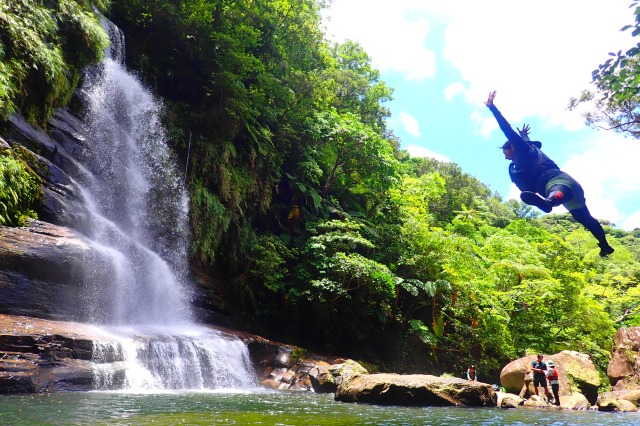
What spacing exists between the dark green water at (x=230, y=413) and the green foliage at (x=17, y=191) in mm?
4295

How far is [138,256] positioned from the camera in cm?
1344

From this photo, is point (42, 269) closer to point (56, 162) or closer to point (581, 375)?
point (56, 162)

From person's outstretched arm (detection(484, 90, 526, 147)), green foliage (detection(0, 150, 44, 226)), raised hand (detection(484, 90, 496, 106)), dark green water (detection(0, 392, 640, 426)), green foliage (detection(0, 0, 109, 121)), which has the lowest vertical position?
dark green water (detection(0, 392, 640, 426))

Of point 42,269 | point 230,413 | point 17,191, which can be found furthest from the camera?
point 17,191

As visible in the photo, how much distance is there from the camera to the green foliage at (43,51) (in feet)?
36.4

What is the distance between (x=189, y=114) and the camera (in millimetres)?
17656

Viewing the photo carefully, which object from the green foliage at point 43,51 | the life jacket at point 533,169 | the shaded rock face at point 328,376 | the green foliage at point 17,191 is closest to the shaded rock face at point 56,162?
the green foliage at point 17,191

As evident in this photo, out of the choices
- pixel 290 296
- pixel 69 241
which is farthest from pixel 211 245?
pixel 69 241

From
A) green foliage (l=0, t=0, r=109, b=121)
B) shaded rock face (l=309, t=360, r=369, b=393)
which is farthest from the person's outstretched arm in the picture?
green foliage (l=0, t=0, r=109, b=121)

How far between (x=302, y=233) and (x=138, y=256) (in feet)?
25.9

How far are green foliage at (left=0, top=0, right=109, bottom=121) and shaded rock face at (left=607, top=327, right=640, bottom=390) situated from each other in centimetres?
1942

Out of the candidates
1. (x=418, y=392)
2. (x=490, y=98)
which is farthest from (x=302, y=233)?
(x=490, y=98)

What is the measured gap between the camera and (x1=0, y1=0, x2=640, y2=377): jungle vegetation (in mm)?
16844

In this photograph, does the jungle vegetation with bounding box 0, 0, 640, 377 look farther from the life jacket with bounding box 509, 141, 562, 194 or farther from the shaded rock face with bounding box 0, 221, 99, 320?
the life jacket with bounding box 509, 141, 562, 194
